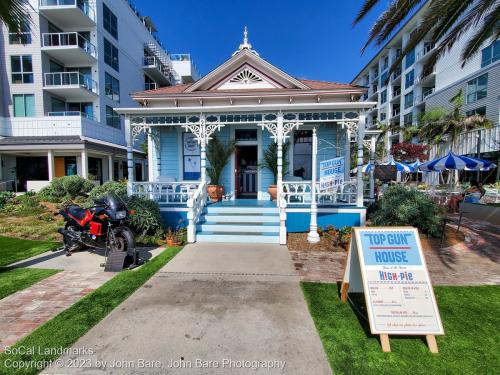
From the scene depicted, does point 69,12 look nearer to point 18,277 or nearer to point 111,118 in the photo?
point 111,118

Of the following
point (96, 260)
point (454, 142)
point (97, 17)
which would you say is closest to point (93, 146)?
point (97, 17)

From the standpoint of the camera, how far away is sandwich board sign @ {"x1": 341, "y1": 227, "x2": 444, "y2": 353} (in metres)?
2.52

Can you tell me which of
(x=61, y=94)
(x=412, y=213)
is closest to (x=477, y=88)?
(x=412, y=213)

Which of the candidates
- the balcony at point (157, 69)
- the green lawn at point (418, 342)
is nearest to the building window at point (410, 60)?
the balcony at point (157, 69)

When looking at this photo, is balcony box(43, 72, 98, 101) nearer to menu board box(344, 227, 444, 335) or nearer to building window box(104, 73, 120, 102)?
building window box(104, 73, 120, 102)

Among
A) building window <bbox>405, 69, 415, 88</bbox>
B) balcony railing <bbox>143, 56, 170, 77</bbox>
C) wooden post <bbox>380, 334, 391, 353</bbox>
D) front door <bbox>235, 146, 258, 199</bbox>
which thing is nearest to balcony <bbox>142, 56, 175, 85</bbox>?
balcony railing <bbox>143, 56, 170, 77</bbox>

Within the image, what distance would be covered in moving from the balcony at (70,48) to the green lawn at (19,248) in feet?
49.8

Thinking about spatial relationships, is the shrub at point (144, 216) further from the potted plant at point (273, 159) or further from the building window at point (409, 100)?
the building window at point (409, 100)

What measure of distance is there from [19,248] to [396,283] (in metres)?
8.09

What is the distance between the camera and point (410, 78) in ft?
102

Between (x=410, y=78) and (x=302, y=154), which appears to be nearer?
(x=302, y=154)

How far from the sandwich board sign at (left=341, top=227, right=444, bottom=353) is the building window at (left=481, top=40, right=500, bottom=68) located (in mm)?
24345

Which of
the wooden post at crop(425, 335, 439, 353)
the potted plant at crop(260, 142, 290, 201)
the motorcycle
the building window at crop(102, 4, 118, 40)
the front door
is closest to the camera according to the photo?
the wooden post at crop(425, 335, 439, 353)

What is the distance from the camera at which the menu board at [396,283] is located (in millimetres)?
2529
